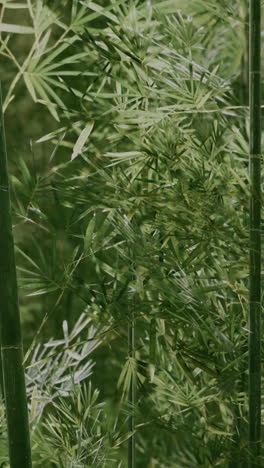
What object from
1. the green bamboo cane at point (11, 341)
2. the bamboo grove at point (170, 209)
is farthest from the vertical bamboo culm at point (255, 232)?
the green bamboo cane at point (11, 341)

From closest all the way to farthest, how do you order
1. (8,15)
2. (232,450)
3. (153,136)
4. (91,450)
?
(232,450)
(153,136)
(91,450)
(8,15)

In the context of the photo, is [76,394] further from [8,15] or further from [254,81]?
[8,15]

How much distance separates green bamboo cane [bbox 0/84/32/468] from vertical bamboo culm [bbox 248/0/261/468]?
0.45 meters

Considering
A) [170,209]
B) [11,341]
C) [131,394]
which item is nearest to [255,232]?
[170,209]

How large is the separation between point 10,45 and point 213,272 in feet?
4.37

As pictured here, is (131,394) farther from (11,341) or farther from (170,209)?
(170,209)

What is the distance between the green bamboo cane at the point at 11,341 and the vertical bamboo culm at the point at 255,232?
1.48ft

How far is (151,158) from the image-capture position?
1.47 metres

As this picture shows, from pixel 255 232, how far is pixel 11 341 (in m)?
0.52

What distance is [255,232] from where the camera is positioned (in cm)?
126

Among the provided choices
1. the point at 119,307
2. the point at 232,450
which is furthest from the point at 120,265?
the point at 232,450

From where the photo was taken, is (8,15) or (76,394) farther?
(8,15)

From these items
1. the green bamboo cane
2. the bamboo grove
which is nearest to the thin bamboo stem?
the bamboo grove

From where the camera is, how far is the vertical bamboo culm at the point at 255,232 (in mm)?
1222
